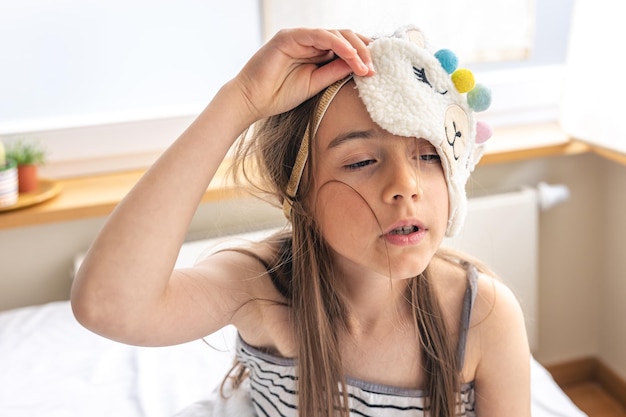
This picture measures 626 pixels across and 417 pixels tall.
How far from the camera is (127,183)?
1782mm

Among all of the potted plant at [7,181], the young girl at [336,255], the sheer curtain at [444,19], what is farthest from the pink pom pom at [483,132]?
the potted plant at [7,181]

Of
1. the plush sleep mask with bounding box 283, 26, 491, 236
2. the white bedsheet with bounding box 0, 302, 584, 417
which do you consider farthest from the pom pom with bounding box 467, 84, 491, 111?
the white bedsheet with bounding box 0, 302, 584, 417

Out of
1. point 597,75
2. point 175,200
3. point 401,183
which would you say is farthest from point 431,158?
point 597,75

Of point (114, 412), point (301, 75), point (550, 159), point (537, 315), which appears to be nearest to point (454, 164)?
point (301, 75)

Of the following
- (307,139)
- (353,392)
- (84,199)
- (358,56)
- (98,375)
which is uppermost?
(358,56)

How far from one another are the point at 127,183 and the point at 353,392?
0.90 metres

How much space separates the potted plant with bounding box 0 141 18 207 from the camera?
1.60m

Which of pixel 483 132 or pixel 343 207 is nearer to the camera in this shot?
pixel 343 207

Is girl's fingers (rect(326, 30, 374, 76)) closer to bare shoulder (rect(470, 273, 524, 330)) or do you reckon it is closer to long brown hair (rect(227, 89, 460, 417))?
long brown hair (rect(227, 89, 460, 417))

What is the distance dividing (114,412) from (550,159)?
4.28 feet

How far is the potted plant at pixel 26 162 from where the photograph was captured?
1656 mm

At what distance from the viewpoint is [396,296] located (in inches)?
45.4

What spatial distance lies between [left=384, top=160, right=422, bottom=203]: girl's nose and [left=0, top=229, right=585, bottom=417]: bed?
51cm

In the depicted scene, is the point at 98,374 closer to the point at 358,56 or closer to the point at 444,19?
the point at 358,56
